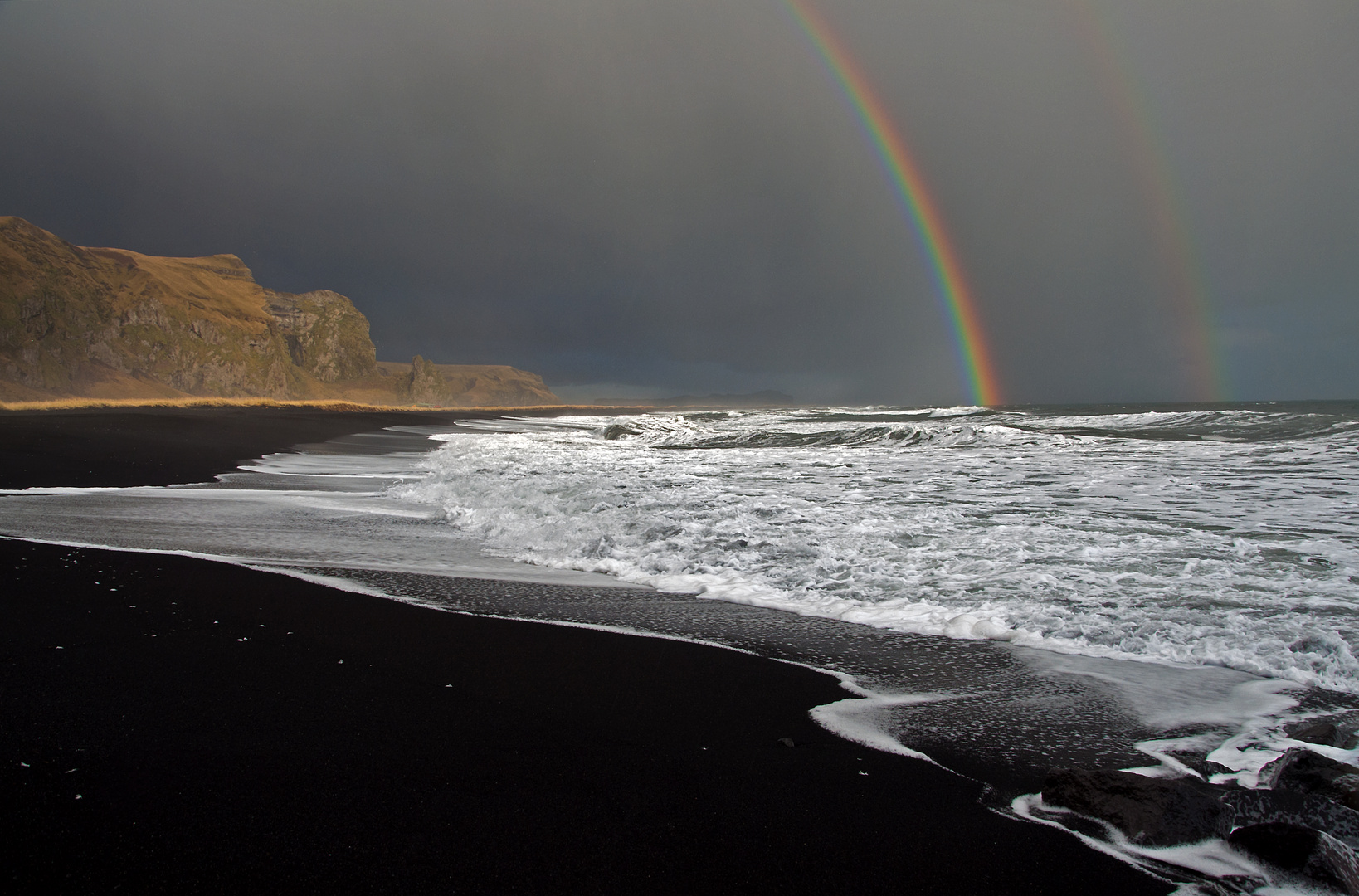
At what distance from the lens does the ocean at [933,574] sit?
111 inches

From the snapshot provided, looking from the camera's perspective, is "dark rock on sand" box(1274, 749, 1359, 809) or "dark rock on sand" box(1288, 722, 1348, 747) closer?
"dark rock on sand" box(1274, 749, 1359, 809)

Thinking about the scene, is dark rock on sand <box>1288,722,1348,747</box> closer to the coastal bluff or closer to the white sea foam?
the white sea foam

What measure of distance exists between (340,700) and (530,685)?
2.57 feet

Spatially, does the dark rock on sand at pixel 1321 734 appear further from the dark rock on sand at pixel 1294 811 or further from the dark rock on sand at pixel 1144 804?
the dark rock on sand at pixel 1144 804

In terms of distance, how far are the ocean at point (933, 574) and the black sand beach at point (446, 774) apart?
34cm

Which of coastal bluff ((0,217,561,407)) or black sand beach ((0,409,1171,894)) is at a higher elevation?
coastal bluff ((0,217,561,407))

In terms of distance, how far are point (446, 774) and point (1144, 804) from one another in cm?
219

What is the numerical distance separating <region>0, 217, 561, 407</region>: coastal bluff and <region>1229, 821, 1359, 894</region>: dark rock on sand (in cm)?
6697

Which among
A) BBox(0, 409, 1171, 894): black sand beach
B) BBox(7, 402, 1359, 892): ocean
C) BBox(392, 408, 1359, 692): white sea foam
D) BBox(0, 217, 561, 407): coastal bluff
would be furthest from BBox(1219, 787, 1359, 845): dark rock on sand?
BBox(0, 217, 561, 407): coastal bluff

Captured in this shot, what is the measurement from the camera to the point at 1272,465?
13047 mm

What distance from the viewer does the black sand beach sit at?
5.75 feet

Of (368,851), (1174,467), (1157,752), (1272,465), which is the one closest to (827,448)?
(1174,467)

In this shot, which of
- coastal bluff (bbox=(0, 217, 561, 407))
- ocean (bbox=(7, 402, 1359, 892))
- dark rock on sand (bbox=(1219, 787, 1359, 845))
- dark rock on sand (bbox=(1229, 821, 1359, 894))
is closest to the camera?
dark rock on sand (bbox=(1229, 821, 1359, 894))

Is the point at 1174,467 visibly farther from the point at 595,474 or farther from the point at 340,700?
the point at 340,700
